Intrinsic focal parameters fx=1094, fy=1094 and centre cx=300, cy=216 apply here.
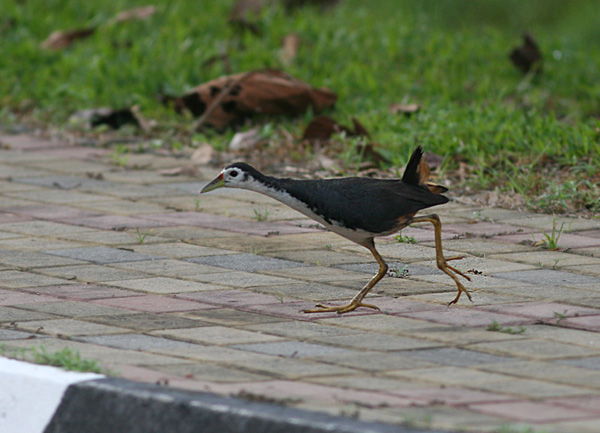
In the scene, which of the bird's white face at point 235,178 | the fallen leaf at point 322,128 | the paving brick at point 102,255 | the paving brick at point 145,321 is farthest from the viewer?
the fallen leaf at point 322,128

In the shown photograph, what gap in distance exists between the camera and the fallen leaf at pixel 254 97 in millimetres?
8391

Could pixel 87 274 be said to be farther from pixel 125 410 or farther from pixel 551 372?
pixel 551 372

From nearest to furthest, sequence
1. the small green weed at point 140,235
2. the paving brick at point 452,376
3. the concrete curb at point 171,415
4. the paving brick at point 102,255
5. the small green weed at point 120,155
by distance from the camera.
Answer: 1. the concrete curb at point 171,415
2. the paving brick at point 452,376
3. the paving brick at point 102,255
4. the small green weed at point 140,235
5. the small green weed at point 120,155

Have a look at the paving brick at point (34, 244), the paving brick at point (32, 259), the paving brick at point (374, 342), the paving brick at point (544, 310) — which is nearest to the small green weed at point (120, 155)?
the paving brick at point (34, 244)

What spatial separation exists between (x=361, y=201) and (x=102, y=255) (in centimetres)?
161

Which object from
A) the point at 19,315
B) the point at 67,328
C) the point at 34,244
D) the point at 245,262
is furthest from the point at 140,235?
the point at 67,328

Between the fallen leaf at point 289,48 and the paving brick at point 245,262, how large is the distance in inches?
188

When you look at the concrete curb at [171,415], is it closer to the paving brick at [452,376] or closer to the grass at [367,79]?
the paving brick at [452,376]

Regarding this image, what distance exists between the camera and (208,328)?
13.5 feet

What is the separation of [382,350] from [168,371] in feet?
2.54

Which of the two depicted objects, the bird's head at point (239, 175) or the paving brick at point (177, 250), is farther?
the paving brick at point (177, 250)

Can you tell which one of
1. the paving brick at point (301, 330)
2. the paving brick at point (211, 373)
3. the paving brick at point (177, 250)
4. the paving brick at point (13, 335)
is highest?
the paving brick at point (211, 373)

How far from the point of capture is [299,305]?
4.49m

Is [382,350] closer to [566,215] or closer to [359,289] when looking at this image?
[359,289]
